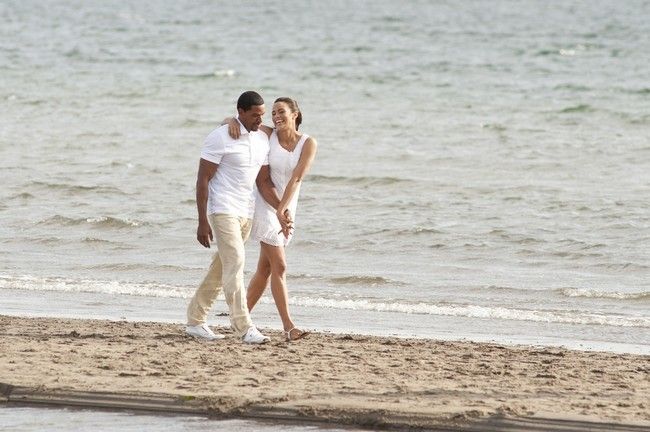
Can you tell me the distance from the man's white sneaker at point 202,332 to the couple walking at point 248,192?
0.6 inches

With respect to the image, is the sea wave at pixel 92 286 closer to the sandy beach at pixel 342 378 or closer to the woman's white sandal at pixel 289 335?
the sandy beach at pixel 342 378

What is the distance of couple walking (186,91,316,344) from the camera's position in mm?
8336

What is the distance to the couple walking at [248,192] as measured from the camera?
8.34 meters

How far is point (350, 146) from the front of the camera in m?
24.1

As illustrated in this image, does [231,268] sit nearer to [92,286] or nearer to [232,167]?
[232,167]

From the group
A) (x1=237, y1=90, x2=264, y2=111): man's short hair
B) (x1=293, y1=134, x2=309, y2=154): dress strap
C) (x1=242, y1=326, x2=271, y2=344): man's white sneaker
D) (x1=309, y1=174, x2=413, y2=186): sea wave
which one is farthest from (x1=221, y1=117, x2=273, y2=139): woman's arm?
(x1=309, y1=174, x2=413, y2=186): sea wave

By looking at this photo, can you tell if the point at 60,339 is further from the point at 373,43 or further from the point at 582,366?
the point at 373,43

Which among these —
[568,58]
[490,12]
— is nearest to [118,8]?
[490,12]

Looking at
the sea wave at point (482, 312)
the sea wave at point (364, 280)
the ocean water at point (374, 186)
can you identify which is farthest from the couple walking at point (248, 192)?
the sea wave at point (364, 280)

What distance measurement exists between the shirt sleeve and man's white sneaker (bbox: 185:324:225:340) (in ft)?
3.93

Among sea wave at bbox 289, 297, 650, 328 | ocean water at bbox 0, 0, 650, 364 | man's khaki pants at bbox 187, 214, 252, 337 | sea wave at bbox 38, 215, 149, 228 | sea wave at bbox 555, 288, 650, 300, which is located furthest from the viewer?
sea wave at bbox 38, 215, 149, 228

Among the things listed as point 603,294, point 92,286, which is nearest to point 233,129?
point 92,286

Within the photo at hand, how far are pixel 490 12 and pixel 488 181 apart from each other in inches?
2525

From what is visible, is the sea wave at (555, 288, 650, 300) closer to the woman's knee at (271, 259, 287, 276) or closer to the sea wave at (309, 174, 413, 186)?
the woman's knee at (271, 259, 287, 276)
